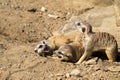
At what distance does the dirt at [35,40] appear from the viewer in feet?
15.7

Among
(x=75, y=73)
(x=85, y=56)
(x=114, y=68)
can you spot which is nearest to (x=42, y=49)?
(x=85, y=56)

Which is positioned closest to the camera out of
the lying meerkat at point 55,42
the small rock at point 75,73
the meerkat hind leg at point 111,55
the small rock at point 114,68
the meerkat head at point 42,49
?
the small rock at point 75,73

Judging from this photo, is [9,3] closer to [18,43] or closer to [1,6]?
[1,6]

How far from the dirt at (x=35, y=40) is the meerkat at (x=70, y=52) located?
0.34 ft

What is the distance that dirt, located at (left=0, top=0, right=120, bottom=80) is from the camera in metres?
4.80

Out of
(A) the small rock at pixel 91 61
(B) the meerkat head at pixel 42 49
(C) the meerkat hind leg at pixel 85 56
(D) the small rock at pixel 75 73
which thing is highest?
(B) the meerkat head at pixel 42 49

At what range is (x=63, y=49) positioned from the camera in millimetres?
5168

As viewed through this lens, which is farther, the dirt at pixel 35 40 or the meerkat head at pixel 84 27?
the meerkat head at pixel 84 27

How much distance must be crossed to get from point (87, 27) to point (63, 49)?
1.31 ft

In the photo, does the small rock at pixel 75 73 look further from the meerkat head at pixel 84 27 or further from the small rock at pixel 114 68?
the meerkat head at pixel 84 27

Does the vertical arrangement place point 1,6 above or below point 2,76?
above

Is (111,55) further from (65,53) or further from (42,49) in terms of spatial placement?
(42,49)

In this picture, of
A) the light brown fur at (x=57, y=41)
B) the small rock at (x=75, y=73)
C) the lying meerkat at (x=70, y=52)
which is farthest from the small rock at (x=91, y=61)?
the light brown fur at (x=57, y=41)

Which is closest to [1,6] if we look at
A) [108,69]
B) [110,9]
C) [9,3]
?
[9,3]
